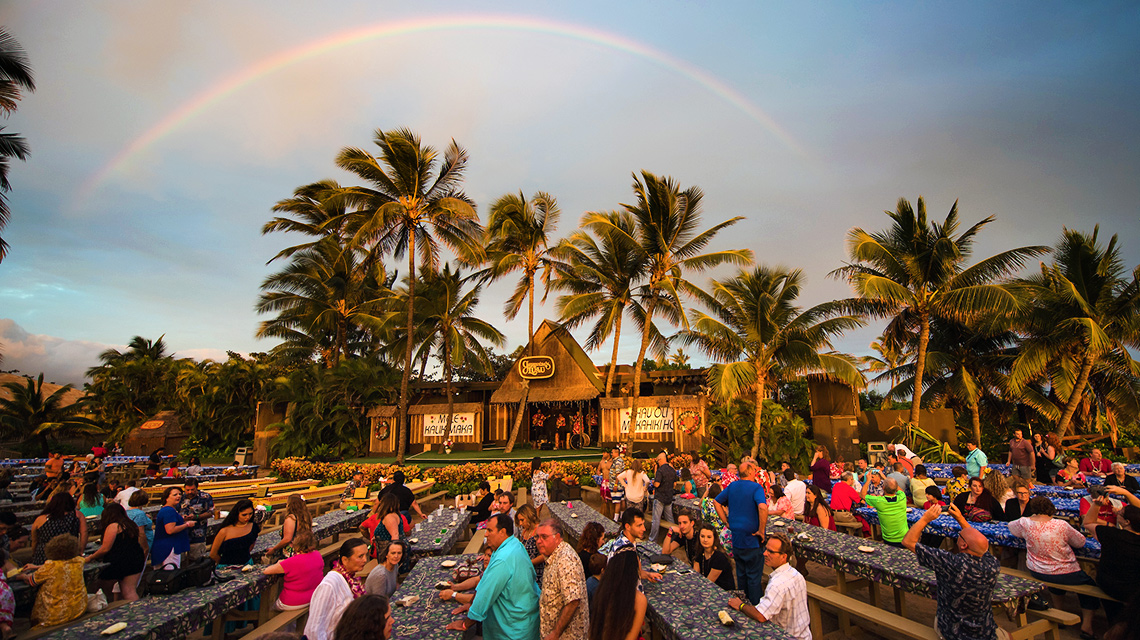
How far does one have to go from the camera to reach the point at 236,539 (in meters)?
6.46

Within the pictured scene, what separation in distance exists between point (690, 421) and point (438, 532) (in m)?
13.5

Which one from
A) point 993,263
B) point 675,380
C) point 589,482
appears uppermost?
point 993,263

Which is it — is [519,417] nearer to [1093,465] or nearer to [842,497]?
[842,497]

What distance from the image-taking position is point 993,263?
693 inches

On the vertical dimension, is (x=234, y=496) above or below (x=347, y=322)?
below

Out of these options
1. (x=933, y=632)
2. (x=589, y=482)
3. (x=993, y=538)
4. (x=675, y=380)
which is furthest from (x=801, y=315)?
(x=933, y=632)

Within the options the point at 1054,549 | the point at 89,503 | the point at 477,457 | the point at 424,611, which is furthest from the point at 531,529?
the point at 477,457

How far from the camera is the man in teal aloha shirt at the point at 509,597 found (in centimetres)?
402

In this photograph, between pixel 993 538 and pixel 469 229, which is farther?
pixel 469 229

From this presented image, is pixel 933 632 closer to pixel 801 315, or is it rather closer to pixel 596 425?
pixel 801 315

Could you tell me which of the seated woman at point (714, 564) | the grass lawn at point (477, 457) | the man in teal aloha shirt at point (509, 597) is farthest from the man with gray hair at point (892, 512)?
the grass lawn at point (477, 457)

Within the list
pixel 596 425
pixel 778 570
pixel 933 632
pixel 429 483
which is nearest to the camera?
pixel 778 570

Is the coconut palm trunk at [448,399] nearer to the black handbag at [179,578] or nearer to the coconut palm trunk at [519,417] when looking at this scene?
the coconut palm trunk at [519,417]

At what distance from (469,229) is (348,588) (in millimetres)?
18378
